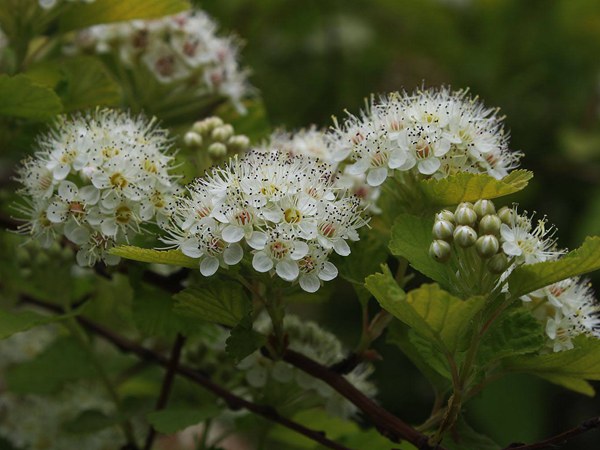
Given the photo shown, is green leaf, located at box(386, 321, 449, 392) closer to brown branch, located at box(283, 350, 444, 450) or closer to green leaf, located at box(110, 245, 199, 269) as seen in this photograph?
brown branch, located at box(283, 350, 444, 450)

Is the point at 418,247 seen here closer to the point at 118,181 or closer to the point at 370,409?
the point at 370,409

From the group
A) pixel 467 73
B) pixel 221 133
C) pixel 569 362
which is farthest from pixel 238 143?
pixel 467 73

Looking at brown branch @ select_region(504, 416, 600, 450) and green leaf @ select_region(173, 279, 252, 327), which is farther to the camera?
green leaf @ select_region(173, 279, 252, 327)

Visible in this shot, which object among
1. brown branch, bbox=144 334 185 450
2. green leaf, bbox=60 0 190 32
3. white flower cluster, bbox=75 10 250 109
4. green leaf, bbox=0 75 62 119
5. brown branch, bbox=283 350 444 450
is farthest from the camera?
white flower cluster, bbox=75 10 250 109

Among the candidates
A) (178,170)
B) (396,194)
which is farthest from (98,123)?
(396,194)

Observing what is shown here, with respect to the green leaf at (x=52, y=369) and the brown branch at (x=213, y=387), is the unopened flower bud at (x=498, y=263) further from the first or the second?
the green leaf at (x=52, y=369)

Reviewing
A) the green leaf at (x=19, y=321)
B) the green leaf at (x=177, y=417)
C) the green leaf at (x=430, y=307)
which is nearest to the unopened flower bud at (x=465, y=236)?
the green leaf at (x=430, y=307)

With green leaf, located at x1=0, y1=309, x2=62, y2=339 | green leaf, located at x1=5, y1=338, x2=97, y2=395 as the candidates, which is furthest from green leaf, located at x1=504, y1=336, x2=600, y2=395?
green leaf, located at x1=5, y1=338, x2=97, y2=395

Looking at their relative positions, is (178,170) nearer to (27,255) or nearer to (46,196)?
(46,196)
